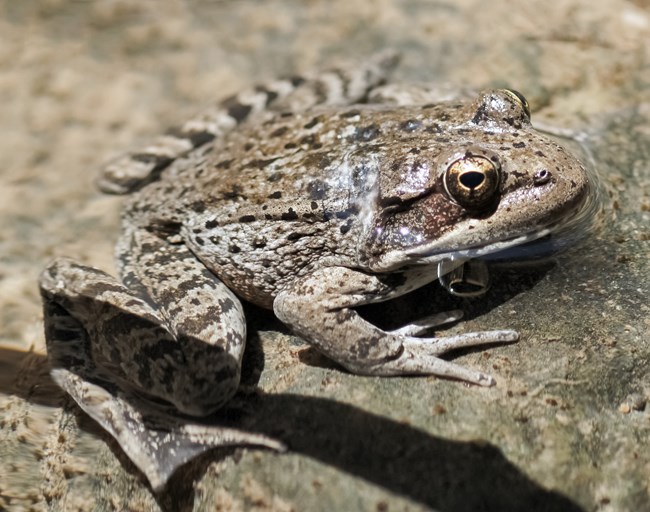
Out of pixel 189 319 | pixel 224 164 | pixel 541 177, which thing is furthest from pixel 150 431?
pixel 541 177

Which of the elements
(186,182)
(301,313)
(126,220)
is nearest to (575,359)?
(301,313)

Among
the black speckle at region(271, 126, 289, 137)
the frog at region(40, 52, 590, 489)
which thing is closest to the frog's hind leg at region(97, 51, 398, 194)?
the frog at region(40, 52, 590, 489)

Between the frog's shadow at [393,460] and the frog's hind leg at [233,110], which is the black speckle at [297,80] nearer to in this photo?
the frog's hind leg at [233,110]

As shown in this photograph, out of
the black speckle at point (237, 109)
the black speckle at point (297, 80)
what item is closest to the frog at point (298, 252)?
the black speckle at point (237, 109)

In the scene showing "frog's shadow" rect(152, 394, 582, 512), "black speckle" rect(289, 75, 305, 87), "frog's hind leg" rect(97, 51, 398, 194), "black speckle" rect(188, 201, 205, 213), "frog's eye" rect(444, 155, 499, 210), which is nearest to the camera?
"frog's shadow" rect(152, 394, 582, 512)

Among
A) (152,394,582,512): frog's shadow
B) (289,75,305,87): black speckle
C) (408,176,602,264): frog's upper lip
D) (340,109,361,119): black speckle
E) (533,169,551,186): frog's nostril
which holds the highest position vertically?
(340,109,361,119): black speckle

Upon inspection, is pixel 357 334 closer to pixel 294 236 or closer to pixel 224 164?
pixel 294 236

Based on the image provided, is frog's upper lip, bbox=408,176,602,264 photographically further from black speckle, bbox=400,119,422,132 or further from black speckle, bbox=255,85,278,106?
black speckle, bbox=255,85,278,106
